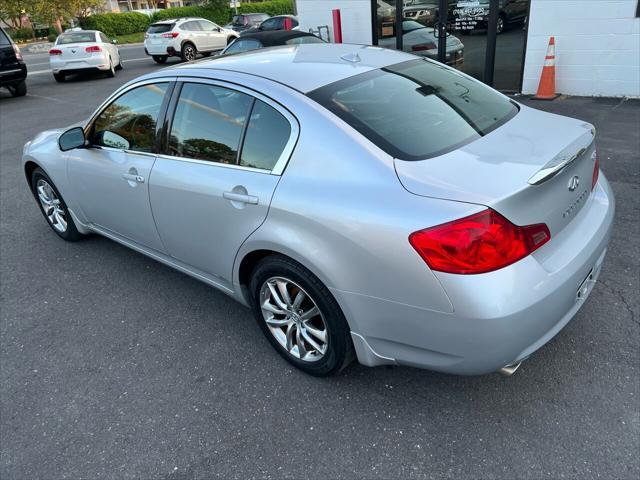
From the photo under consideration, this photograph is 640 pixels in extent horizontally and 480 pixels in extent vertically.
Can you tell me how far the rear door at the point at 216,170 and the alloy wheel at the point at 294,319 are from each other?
12.3 inches

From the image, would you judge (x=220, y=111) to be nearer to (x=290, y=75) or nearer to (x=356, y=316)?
(x=290, y=75)

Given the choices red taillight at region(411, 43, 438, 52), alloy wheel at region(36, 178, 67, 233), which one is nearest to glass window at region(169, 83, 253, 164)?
alloy wheel at region(36, 178, 67, 233)

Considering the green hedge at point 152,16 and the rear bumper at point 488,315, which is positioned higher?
the rear bumper at point 488,315

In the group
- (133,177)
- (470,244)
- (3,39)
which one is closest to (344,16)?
(3,39)

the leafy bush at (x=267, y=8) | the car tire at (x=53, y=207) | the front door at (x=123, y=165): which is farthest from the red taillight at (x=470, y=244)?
the leafy bush at (x=267, y=8)

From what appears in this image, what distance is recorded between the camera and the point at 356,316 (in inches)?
89.5

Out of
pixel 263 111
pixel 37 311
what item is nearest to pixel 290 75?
pixel 263 111

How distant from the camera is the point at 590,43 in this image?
805cm

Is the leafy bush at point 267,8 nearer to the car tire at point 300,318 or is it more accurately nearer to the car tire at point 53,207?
the car tire at point 53,207

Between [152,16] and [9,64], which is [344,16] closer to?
[9,64]

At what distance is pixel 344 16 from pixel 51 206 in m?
9.05

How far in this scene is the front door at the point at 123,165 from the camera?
3.28m

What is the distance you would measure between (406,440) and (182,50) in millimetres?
19339

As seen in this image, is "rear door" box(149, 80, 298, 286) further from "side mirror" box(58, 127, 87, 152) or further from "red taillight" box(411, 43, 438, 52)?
"red taillight" box(411, 43, 438, 52)
